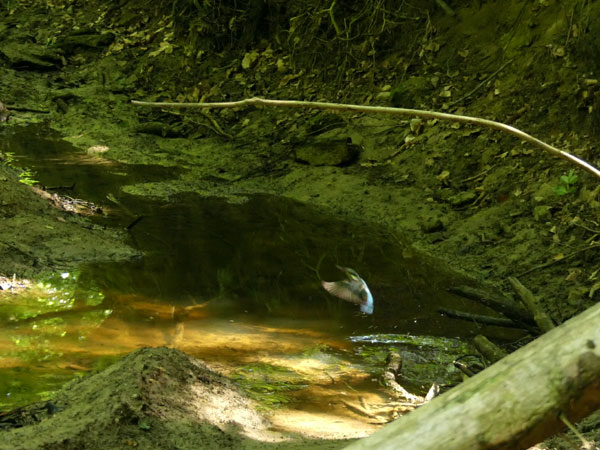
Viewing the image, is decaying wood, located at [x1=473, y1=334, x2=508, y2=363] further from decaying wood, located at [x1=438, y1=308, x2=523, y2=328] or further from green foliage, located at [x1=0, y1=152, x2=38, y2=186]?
green foliage, located at [x1=0, y1=152, x2=38, y2=186]

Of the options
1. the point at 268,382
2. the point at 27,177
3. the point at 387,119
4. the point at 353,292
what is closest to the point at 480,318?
the point at 353,292

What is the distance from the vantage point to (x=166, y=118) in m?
9.81

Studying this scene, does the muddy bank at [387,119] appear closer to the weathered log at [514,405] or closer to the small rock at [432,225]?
the small rock at [432,225]

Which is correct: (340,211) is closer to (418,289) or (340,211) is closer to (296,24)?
(418,289)

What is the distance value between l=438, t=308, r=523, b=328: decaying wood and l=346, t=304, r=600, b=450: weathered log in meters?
2.70

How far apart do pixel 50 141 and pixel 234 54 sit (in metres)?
2.96

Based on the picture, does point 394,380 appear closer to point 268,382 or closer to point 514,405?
point 268,382

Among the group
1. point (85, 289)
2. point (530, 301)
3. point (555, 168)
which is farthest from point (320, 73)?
point (530, 301)

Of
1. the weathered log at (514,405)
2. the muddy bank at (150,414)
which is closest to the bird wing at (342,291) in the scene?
the muddy bank at (150,414)

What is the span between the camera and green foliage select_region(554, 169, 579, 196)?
231 inches

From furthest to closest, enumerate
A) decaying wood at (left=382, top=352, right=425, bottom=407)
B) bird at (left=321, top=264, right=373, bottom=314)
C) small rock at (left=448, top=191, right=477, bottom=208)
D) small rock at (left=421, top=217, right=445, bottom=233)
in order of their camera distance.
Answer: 1. small rock at (left=448, top=191, right=477, bottom=208)
2. small rock at (left=421, top=217, right=445, bottom=233)
3. bird at (left=321, top=264, right=373, bottom=314)
4. decaying wood at (left=382, top=352, right=425, bottom=407)

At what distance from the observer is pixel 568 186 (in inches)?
233

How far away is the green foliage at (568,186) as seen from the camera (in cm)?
588

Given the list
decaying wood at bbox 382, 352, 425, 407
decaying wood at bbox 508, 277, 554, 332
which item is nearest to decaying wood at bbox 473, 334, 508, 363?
decaying wood at bbox 508, 277, 554, 332
